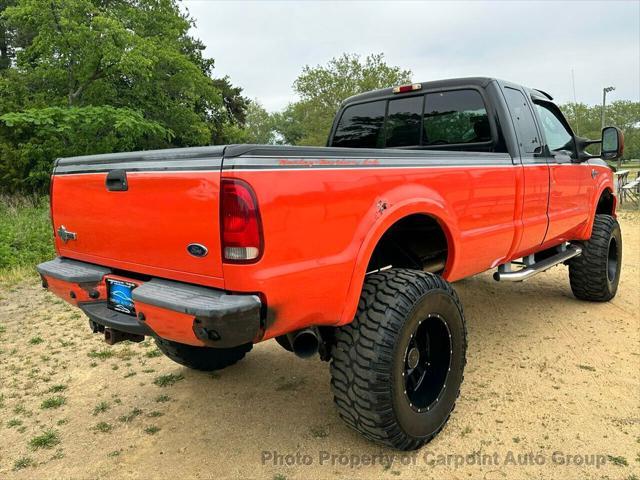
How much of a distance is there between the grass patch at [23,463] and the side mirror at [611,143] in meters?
5.27

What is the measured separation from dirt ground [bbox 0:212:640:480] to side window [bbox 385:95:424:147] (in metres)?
1.81

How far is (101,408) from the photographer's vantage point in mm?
3100

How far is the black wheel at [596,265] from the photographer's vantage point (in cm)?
491

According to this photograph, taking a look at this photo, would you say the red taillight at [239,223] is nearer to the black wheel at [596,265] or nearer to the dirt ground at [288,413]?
the dirt ground at [288,413]

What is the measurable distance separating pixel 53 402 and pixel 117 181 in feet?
5.90

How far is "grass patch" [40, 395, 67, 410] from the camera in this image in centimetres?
313

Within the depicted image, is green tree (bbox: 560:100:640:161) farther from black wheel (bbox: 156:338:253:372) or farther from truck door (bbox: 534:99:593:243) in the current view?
black wheel (bbox: 156:338:253:372)

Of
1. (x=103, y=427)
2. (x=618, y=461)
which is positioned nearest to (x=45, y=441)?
(x=103, y=427)

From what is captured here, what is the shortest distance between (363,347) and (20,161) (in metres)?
15.7

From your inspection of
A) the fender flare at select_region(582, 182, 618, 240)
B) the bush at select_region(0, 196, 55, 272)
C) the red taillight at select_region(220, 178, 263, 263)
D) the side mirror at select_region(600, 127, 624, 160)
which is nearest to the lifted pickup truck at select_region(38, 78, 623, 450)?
the red taillight at select_region(220, 178, 263, 263)

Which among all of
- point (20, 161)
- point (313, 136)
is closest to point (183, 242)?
point (20, 161)

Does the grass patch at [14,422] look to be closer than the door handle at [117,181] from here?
No

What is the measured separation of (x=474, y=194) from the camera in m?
2.99

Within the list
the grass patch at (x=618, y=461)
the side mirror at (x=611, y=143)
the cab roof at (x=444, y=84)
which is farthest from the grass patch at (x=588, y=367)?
the side mirror at (x=611, y=143)
